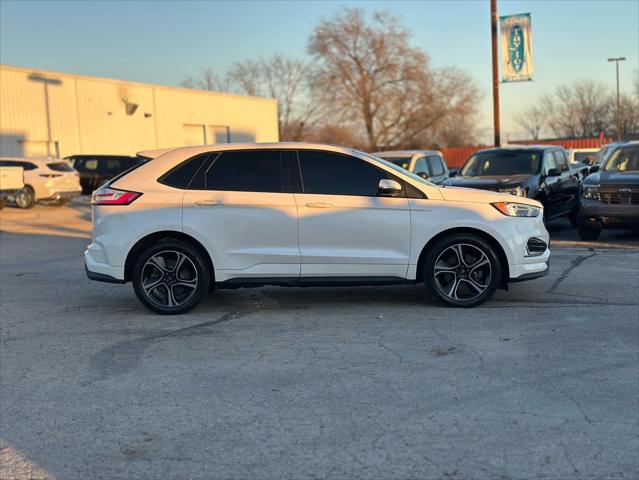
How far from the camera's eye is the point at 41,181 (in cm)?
2333

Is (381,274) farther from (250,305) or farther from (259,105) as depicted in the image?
(259,105)

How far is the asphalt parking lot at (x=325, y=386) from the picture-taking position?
151 inches

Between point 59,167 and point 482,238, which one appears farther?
point 59,167

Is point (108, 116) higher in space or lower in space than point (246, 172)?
higher

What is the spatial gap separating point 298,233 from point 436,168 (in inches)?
429

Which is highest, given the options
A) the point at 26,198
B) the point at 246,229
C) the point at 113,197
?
the point at 113,197

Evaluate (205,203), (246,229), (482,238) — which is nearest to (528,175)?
(482,238)

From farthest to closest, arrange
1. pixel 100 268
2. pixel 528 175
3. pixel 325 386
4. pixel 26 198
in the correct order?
1. pixel 26 198
2. pixel 528 175
3. pixel 100 268
4. pixel 325 386

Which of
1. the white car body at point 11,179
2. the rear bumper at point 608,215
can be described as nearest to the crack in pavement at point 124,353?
the rear bumper at point 608,215

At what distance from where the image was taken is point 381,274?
7.30 metres

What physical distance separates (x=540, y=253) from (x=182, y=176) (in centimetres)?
377

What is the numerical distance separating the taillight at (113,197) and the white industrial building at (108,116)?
26560 millimetres

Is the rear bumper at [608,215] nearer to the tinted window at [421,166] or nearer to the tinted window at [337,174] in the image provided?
the tinted window at [421,166]

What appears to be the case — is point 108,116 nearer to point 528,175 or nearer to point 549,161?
point 549,161
